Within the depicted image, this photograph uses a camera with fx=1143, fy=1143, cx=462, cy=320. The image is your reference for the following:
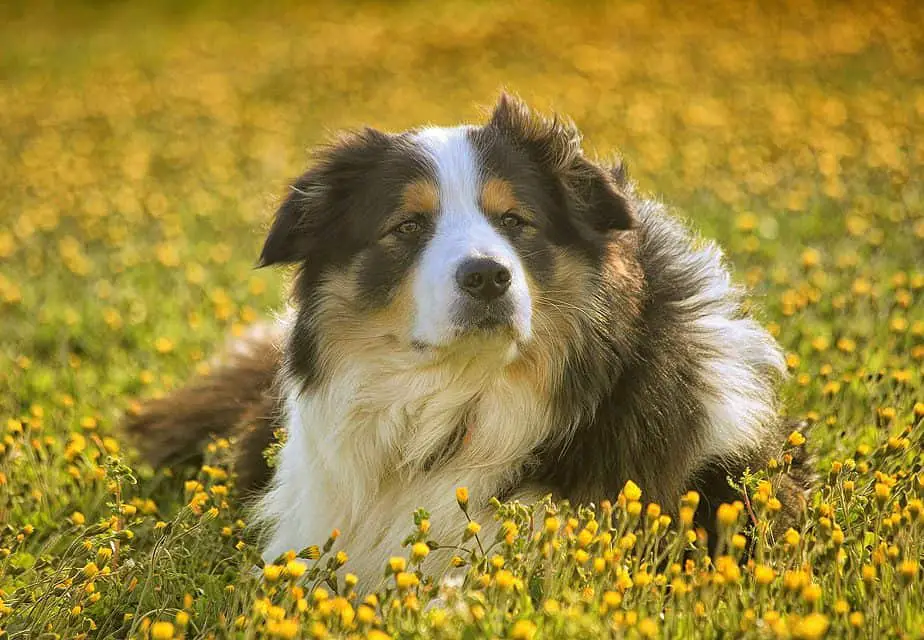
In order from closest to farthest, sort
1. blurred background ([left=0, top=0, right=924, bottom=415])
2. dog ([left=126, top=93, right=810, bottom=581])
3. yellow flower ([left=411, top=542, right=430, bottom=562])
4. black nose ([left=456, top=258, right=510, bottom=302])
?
yellow flower ([left=411, top=542, right=430, bottom=562]) → black nose ([left=456, top=258, right=510, bottom=302]) → dog ([left=126, top=93, right=810, bottom=581]) → blurred background ([left=0, top=0, right=924, bottom=415])

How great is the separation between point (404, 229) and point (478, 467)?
88cm

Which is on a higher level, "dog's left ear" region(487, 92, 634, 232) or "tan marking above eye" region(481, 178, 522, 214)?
"dog's left ear" region(487, 92, 634, 232)

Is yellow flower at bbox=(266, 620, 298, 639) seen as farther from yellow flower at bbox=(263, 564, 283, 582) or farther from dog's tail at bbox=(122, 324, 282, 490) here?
dog's tail at bbox=(122, 324, 282, 490)

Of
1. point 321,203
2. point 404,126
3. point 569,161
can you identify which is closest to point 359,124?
point 404,126

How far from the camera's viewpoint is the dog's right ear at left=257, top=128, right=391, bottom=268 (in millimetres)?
4215

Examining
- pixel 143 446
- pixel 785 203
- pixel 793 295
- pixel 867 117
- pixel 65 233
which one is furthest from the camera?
pixel 867 117

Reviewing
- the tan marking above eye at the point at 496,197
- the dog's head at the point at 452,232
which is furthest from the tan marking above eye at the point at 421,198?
the tan marking above eye at the point at 496,197

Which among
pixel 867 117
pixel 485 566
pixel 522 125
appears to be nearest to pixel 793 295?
pixel 522 125

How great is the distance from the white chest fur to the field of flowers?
143 millimetres

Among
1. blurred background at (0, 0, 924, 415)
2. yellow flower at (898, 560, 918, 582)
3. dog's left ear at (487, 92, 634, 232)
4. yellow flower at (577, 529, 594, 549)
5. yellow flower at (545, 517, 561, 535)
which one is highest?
dog's left ear at (487, 92, 634, 232)

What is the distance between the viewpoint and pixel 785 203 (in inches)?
340

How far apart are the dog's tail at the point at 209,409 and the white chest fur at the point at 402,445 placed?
92 centimetres

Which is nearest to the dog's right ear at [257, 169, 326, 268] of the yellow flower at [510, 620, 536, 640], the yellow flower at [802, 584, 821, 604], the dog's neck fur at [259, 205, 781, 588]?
the dog's neck fur at [259, 205, 781, 588]

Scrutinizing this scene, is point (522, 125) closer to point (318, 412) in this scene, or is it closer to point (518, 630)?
point (318, 412)
